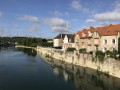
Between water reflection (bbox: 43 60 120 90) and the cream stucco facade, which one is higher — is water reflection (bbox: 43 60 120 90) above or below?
below

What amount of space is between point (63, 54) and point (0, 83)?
79.5ft

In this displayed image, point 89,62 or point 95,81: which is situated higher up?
point 89,62

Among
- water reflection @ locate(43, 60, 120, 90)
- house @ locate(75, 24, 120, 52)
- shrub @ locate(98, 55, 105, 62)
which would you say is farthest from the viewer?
house @ locate(75, 24, 120, 52)

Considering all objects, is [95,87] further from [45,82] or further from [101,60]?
[45,82]

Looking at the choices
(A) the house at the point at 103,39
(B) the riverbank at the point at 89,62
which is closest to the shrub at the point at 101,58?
(B) the riverbank at the point at 89,62

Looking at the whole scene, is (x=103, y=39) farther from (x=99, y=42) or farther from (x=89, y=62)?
(x=89, y=62)

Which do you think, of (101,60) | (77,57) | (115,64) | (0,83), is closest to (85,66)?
(77,57)

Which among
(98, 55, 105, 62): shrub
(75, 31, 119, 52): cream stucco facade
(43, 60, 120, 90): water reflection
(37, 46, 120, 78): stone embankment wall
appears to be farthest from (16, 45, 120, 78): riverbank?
(75, 31, 119, 52): cream stucco facade

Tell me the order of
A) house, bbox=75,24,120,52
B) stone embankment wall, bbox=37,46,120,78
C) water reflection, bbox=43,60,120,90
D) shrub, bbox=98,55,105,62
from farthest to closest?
house, bbox=75,24,120,52 < shrub, bbox=98,55,105,62 < stone embankment wall, bbox=37,46,120,78 < water reflection, bbox=43,60,120,90

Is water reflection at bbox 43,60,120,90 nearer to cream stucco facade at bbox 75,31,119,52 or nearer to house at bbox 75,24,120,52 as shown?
cream stucco facade at bbox 75,31,119,52

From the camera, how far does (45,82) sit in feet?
75.0

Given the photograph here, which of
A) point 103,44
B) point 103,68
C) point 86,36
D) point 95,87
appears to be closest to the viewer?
point 95,87

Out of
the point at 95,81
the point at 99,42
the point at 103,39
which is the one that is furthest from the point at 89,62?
the point at 103,39

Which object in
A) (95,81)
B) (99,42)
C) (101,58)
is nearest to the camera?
(95,81)
